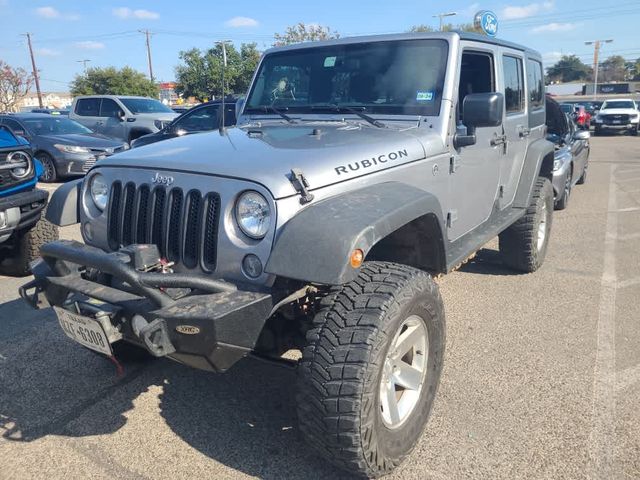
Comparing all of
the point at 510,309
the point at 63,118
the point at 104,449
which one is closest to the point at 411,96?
the point at 510,309

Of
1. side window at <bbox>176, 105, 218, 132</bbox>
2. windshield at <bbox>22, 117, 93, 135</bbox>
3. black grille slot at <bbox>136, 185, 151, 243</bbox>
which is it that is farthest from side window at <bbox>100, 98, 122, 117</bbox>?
black grille slot at <bbox>136, 185, 151, 243</bbox>

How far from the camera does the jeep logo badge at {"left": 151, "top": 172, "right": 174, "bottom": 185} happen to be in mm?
2645

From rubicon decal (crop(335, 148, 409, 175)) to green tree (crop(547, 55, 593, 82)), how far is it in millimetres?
100880

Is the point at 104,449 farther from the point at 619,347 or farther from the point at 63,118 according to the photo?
the point at 63,118

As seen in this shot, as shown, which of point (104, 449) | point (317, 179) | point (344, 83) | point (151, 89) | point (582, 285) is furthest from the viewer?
point (151, 89)

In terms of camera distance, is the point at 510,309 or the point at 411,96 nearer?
the point at 411,96

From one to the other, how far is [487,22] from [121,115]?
1170 centimetres

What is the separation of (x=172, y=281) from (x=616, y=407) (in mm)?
2523

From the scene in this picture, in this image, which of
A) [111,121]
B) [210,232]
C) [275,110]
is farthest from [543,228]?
[111,121]

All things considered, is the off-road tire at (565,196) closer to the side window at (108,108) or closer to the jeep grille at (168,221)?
the jeep grille at (168,221)

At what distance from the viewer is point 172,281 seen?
7.29 feet

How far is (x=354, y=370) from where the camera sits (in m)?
2.23

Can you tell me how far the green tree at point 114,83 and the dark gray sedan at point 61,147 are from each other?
27129mm

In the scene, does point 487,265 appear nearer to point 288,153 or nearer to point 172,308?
point 288,153
